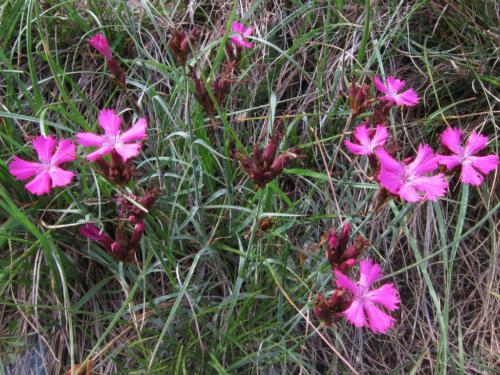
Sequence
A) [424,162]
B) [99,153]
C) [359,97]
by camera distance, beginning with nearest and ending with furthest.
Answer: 1. [99,153]
2. [424,162]
3. [359,97]

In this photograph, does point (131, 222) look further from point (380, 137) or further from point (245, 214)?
point (380, 137)

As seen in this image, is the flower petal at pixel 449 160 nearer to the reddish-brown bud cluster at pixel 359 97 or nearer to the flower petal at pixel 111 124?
the reddish-brown bud cluster at pixel 359 97

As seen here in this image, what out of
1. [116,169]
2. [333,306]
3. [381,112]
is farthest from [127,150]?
[381,112]

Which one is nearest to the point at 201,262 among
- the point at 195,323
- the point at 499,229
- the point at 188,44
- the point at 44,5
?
the point at 195,323

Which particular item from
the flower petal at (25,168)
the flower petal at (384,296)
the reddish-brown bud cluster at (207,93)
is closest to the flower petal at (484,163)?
the flower petal at (384,296)

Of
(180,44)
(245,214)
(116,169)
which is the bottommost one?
(245,214)

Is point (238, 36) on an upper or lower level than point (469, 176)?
upper

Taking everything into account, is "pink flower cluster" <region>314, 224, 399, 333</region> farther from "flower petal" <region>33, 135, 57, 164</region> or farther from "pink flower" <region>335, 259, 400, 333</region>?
"flower petal" <region>33, 135, 57, 164</region>
